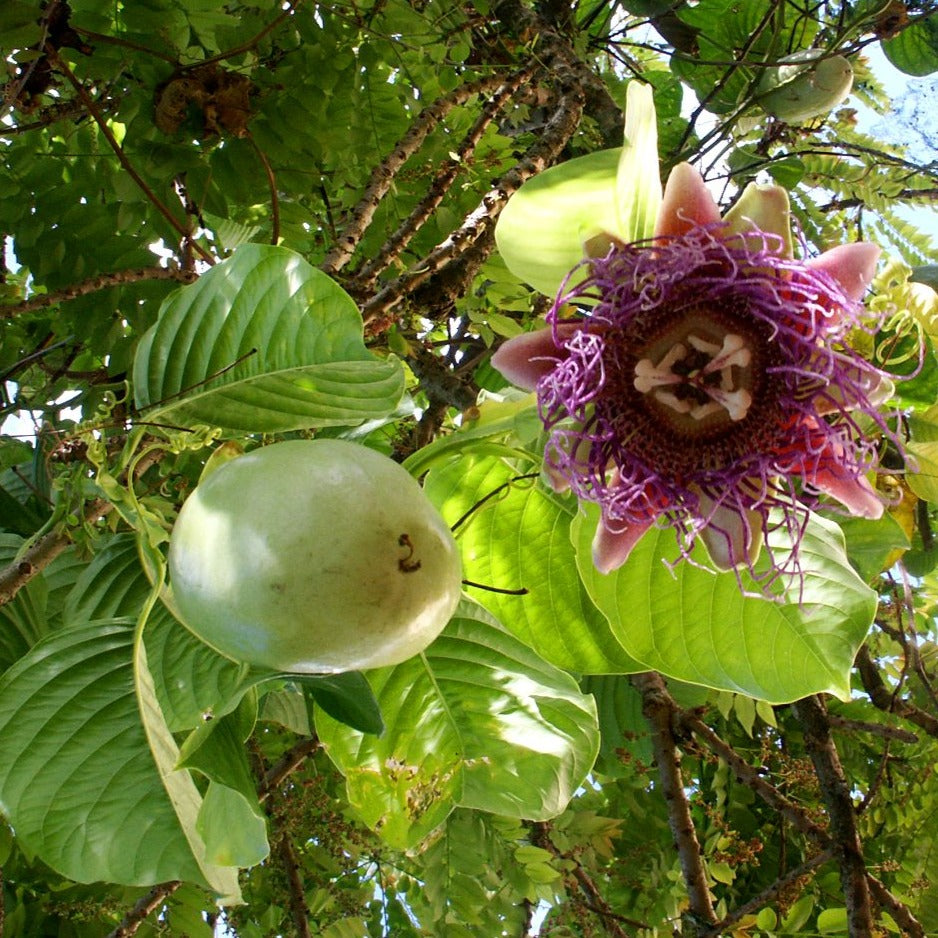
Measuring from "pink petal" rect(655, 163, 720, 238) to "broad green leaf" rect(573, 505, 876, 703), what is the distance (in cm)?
27

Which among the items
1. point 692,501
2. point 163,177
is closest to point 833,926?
point 692,501

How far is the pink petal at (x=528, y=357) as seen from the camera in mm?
813

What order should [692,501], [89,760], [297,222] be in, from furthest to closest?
[297,222], [89,760], [692,501]

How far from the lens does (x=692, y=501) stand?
31.8 inches

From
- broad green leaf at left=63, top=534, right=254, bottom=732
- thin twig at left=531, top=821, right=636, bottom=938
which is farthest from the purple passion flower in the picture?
thin twig at left=531, top=821, right=636, bottom=938

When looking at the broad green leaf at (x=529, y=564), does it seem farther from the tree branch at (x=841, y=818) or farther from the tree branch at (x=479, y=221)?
the tree branch at (x=841, y=818)

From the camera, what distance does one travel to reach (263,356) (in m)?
0.90

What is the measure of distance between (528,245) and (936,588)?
2306mm

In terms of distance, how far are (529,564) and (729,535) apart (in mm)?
264

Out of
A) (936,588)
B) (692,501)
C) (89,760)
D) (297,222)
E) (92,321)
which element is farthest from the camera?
(936,588)

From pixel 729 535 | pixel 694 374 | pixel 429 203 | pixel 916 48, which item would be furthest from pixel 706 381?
pixel 916 48

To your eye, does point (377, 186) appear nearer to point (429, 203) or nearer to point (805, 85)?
point (429, 203)

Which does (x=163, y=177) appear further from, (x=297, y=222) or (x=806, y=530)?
(x=806, y=530)

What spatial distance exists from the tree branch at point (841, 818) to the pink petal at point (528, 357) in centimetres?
112
